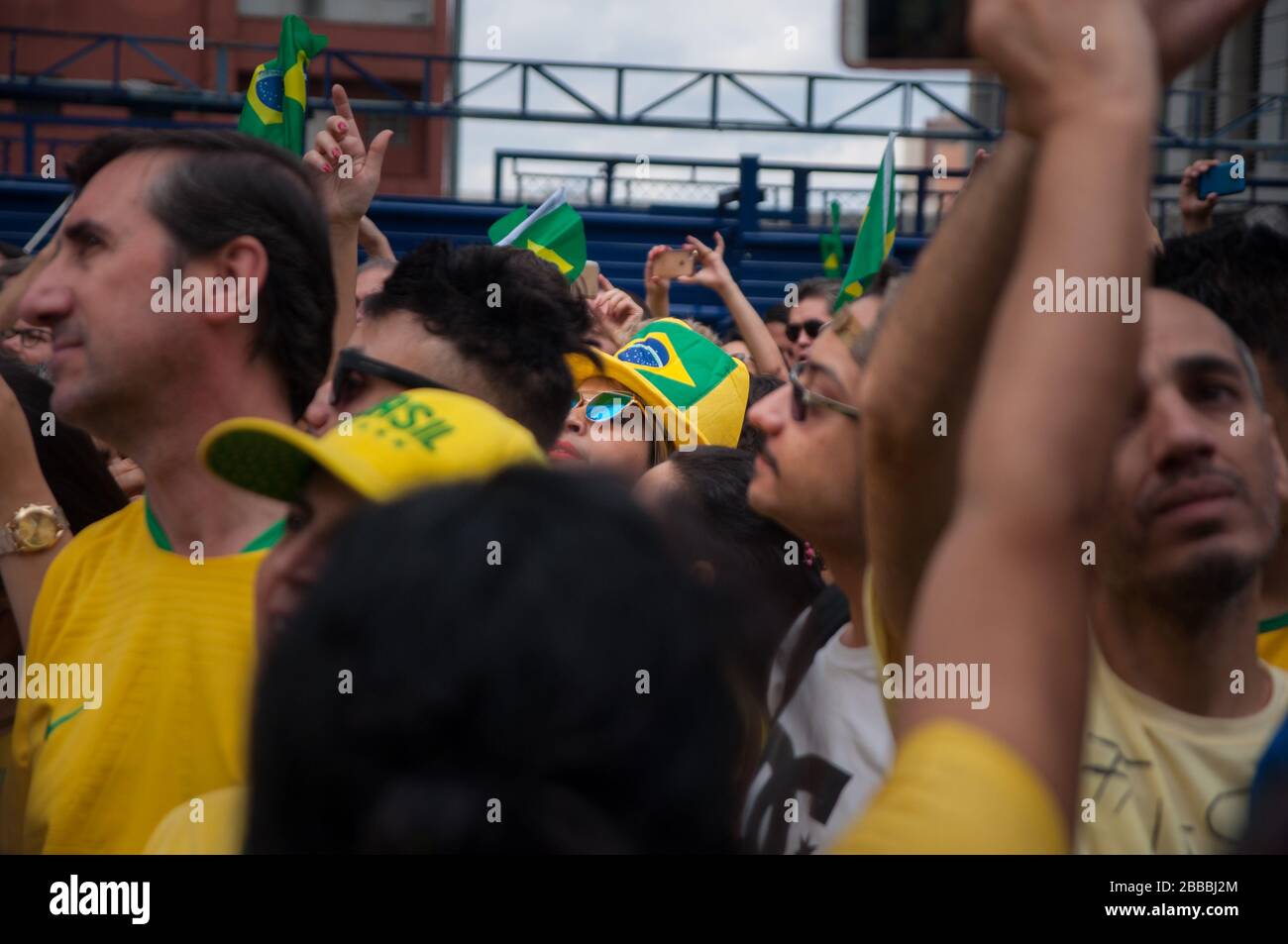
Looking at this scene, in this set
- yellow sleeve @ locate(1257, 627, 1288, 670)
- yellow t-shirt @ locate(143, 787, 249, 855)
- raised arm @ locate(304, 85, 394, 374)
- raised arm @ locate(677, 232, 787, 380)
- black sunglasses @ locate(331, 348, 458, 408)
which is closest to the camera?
yellow t-shirt @ locate(143, 787, 249, 855)

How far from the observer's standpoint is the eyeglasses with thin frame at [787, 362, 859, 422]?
6.96ft

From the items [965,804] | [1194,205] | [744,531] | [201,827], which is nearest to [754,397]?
[1194,205]

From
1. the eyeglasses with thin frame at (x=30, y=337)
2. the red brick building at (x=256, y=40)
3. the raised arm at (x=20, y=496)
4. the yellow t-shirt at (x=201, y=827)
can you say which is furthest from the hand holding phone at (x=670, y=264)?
the red brick building at (x=256, y=40)

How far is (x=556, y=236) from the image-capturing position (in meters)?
4.50

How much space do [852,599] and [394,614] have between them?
131cm

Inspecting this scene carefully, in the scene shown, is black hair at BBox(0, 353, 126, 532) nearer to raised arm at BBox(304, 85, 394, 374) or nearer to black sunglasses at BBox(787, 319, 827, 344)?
raised arm at BBox(304, 85, 394, 374)

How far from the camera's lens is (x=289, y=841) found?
86cm

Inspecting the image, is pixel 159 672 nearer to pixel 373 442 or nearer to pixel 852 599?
pixel 373 442

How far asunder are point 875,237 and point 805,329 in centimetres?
197

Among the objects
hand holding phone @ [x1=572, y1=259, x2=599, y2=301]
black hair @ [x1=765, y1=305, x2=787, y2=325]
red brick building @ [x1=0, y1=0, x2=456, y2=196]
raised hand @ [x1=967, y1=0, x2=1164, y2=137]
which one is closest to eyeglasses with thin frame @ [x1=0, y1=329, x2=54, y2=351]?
hand holding phone @ [x1=572, y1=259, x2=599, y2=301]

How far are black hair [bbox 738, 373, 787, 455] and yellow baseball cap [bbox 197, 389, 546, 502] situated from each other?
224cm

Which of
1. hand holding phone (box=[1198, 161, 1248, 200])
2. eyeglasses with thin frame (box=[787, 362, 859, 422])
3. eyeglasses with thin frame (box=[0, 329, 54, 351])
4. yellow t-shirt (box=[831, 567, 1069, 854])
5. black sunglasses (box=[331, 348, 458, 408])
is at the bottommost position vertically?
yellow t-shirt (box=[831, 567, 1069, 854])

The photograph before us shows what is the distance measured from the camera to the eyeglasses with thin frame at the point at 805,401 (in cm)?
212
